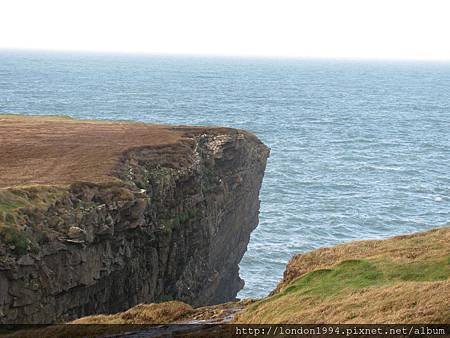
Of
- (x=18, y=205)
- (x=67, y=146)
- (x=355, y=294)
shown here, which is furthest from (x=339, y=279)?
(x=67, y=146)

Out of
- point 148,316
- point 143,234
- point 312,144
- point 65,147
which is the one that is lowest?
point 312,144

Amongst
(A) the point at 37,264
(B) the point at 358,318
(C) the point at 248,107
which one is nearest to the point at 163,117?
(C) the point at 248,107

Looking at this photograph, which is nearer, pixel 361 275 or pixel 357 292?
pixel 357 292

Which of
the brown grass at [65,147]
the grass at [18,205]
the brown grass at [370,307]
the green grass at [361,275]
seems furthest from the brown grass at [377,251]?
the brown grass at [65,147]

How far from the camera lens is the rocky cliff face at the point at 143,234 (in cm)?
2881

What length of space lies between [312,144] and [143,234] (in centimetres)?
6416

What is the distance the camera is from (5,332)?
25.8 meters

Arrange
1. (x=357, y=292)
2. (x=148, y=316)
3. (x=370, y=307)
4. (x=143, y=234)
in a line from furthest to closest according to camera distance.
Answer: (x=143, y=234)
(x=148, y=316)
(x=357, y=292)
(x=370, y=307)

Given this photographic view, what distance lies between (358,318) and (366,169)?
65788mm

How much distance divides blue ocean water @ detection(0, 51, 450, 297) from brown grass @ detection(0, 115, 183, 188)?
14957 millimetres

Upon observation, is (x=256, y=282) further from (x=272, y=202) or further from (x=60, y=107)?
(x=60, y=107)

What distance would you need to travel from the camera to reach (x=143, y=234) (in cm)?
3675

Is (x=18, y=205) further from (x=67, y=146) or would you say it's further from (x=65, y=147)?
(x=67, y=146)

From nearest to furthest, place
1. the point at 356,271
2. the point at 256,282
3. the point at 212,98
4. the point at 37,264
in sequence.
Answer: the point at 356,271 < the point at 37,264 < the point at 256,282 < the point at 212,98
